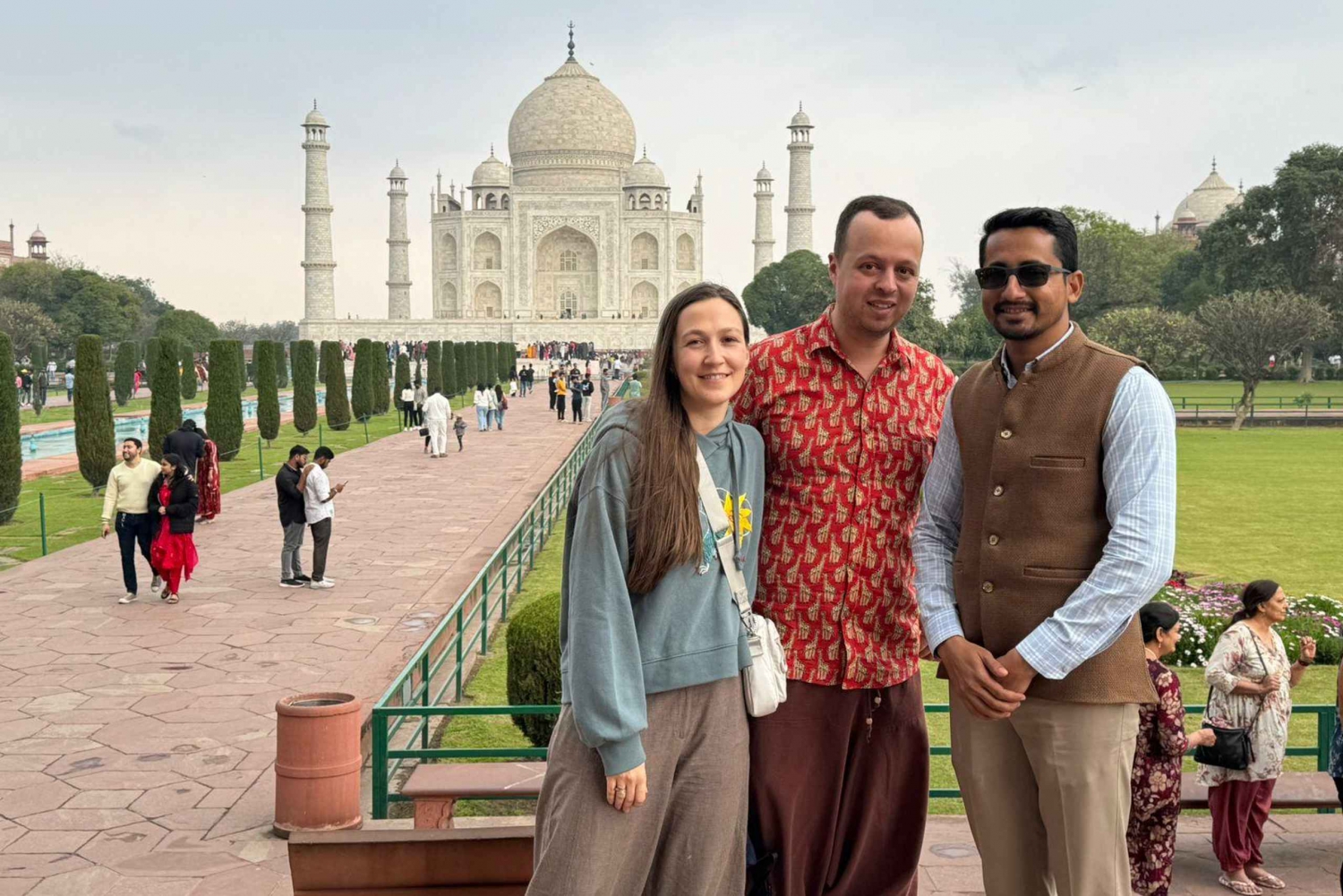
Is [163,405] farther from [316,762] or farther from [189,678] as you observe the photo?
[316,762]

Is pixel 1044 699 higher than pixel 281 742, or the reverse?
pixel 1044 699

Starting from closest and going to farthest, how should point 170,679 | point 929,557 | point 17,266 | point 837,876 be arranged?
1. point 929,557
2. point 837,876
3. point 170,679
4. point 17,266

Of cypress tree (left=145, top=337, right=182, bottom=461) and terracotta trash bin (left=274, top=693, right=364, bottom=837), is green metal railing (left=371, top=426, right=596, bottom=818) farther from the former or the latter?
cypress tree (left=145, top=337, right=182, bottom=461)

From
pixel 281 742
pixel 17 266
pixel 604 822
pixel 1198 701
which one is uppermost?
pixel 17 266

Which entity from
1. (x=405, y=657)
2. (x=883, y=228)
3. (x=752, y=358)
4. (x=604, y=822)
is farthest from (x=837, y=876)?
(x=405, y=657)

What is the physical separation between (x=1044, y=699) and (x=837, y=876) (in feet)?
1.90

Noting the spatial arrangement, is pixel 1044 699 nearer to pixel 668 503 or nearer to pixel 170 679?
pixel 668 503

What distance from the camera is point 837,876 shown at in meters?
2.43

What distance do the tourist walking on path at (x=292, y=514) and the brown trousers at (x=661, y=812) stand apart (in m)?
6.65

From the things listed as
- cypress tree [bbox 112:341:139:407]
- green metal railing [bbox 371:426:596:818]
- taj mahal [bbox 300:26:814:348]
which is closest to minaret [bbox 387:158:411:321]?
taj mahal [bbox 300:26:814:348]

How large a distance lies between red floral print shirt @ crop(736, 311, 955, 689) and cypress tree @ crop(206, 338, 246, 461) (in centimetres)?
1485

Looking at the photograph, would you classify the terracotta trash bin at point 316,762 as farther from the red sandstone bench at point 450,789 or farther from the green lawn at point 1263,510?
the green lawn at point 1263,510

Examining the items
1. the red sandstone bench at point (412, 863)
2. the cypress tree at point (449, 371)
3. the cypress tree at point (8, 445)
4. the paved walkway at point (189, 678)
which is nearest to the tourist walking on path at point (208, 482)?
the paved walkway at point (189, 678)

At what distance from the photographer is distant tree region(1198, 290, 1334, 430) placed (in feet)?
82.8
